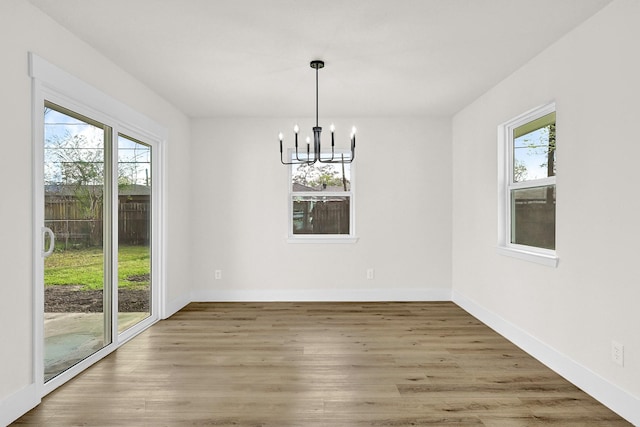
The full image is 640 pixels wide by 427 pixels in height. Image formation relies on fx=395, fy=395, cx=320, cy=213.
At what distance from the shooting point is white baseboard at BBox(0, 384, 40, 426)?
216 cm

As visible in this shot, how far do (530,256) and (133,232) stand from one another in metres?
3.61

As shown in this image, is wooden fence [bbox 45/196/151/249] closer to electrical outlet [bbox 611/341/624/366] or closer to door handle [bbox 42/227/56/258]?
door handle [bbox 42/227/56/258]

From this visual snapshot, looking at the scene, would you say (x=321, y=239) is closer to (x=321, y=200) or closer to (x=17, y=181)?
(x=321, y=200)

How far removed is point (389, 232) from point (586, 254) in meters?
2.77

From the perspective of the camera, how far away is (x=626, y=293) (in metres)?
2.28

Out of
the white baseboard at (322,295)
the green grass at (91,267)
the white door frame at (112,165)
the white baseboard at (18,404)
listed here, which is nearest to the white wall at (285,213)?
the white baseboard at (322,295)

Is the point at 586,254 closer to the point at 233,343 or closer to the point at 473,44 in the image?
the point at 473,44

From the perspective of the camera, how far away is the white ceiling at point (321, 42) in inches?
96.3

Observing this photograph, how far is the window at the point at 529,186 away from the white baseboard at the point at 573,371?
0.68 m

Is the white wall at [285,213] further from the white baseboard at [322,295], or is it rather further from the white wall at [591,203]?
the white wall at [591,203]

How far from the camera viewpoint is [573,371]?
2.74 m

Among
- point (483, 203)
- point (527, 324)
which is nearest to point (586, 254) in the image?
point (527, 324)

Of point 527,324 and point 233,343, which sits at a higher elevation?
point 527,324

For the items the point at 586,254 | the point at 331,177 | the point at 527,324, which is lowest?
the point at 527,324
